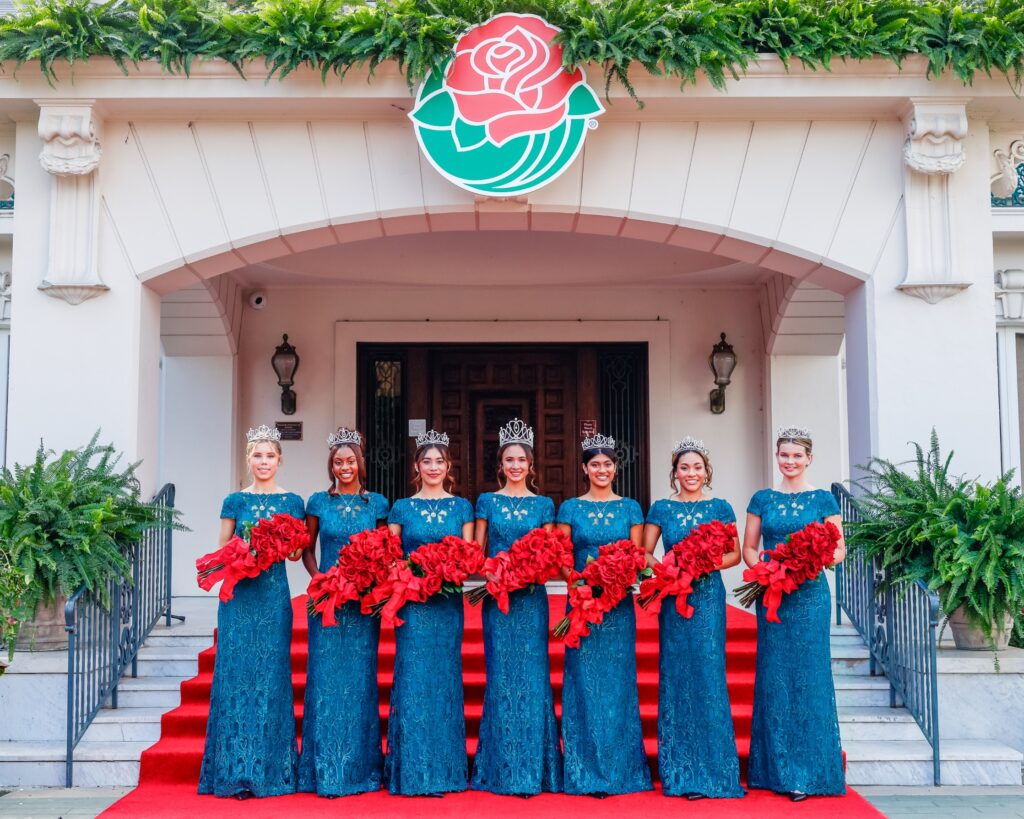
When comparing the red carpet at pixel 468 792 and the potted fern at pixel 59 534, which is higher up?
the potted fern at pixel 59 534

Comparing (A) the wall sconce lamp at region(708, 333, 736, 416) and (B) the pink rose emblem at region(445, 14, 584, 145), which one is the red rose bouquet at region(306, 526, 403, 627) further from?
(A) the wall sconce lamp at region(708, 333, 736, 416)

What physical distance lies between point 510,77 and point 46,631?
4078 millimetres

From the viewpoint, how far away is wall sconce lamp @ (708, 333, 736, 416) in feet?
29.1

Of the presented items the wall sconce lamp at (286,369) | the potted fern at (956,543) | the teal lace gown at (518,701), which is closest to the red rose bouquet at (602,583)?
the teal lace gown at (518,701)

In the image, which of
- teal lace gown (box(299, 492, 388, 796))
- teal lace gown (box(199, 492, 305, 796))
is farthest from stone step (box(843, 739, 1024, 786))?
teal lace gown (box(199, 492, 305, 796))

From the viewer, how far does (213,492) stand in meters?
8.77

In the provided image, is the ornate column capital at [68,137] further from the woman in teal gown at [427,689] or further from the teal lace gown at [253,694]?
the woman in teal gown at [427,689]

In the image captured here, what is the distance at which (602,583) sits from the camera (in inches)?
184

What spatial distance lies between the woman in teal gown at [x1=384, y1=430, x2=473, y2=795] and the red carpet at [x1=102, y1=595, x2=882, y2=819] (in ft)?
0.39

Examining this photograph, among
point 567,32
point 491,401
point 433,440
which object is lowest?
point 433,440

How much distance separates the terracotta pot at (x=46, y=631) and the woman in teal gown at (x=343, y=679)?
173cm

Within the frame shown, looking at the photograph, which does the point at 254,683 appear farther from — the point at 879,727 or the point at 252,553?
the point at 879,727

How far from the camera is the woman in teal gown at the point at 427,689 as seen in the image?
4762 millimetres

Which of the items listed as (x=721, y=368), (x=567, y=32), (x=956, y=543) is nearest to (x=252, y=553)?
(x=567, y=32)
